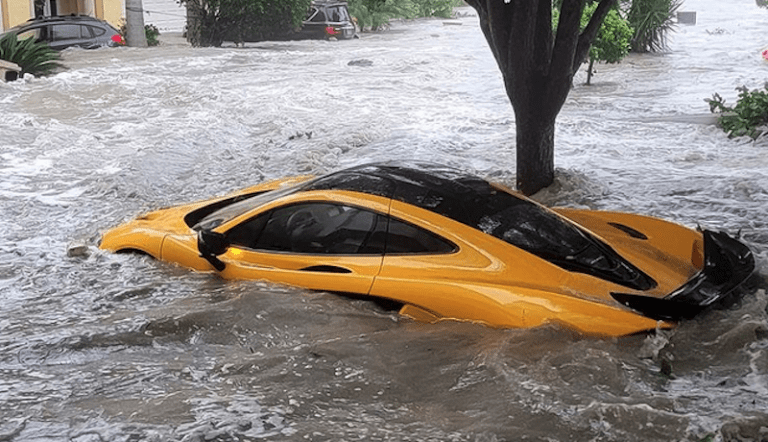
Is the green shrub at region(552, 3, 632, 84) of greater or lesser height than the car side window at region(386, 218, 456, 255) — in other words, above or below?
above

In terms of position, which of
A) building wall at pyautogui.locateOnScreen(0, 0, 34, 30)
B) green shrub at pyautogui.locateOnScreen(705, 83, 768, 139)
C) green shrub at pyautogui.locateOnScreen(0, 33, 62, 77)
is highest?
building wall at pyautogui.locateOnScreen(0, 0, 34, 30)

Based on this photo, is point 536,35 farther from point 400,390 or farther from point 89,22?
point 89,22

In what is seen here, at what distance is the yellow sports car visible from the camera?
5078 mm

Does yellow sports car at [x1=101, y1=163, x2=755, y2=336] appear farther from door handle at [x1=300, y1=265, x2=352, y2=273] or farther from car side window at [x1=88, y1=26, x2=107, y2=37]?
car side window at [x1=88, y1=26, x2=107, y2=37]

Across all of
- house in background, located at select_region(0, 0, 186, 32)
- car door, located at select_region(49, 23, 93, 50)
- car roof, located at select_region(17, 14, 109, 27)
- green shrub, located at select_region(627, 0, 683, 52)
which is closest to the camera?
car roof, located at select_region(17, 14, 109, 27)

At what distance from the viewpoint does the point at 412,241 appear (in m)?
5.56

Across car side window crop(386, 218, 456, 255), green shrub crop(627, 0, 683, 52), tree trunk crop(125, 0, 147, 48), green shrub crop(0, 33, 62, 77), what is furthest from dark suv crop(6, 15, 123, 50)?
car side window crop(386, 218, 456, 255)

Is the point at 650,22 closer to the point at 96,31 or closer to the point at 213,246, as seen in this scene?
the point at 96,31

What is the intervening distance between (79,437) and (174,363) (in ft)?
3.29

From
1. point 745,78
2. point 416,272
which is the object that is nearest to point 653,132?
point 745,78

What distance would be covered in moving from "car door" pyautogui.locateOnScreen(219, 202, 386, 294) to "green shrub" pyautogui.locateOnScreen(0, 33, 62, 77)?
14887 millimetres

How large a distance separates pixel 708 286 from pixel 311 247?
8.01 ft

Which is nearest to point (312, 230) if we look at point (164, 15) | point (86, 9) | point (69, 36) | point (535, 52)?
point (535, 52)

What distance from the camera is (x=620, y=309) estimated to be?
4934 millimetres
